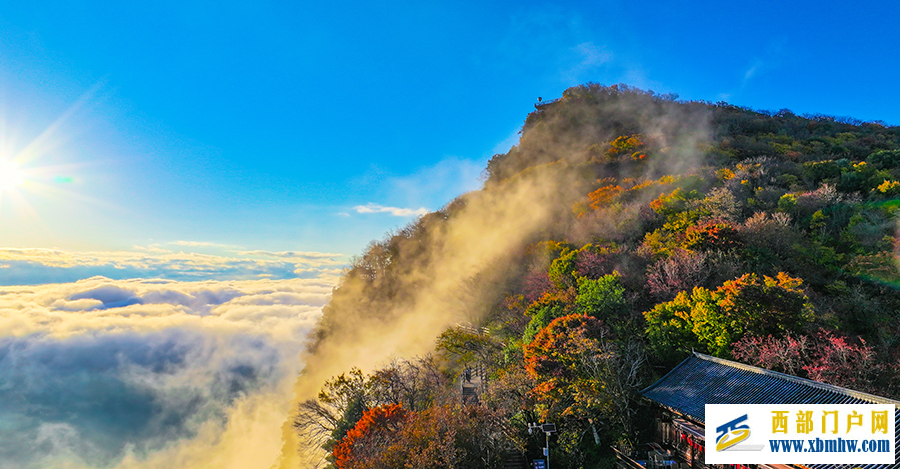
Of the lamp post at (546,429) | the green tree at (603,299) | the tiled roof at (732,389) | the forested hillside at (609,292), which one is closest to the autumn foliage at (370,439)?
the forested hillside at (609,292)

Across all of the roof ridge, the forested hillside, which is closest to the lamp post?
the forested hillside

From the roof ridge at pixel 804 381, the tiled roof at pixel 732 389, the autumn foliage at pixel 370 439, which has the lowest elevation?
the autumn foliage at pixel 370 439

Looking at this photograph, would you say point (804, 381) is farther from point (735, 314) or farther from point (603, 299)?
point (603, 299)

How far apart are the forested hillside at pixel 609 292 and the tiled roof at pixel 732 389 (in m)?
1.25

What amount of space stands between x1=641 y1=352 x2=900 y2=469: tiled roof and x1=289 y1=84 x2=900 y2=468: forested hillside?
125 cm

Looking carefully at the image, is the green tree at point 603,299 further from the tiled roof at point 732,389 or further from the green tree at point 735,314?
the tiled roof at point 732,389

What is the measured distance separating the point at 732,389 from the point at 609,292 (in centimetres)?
774

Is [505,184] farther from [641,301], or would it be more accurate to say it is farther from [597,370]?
[597,370]

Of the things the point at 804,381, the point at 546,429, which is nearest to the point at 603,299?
the point at 546,429

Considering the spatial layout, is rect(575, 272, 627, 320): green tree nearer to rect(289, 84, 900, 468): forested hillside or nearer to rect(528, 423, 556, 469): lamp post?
rect(289, 84, 900, 468): forested hillside

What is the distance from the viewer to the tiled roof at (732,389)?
39.5ft

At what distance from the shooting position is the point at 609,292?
21.9 meters

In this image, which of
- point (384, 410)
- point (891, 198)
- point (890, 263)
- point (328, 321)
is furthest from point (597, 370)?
point (328, 321)

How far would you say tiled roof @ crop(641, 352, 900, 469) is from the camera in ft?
39.5
